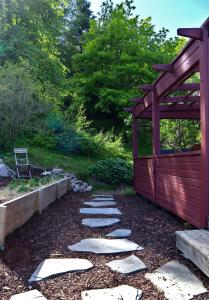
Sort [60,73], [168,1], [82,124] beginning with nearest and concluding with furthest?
[168,1]
[82,124]
[60,73]

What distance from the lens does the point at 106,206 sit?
6082mm

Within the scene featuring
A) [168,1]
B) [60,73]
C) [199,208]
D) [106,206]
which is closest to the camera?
[199,208]

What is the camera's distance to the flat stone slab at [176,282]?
2.24 meters

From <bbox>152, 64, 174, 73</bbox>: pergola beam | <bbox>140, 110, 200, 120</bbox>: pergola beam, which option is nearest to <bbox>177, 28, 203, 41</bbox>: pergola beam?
<bbox>152, 64, 174, 73</bbox>: pergola beam

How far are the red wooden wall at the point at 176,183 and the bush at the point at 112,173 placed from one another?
7.02 feet

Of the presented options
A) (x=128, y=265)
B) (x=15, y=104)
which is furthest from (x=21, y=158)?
(x=128, y=265)

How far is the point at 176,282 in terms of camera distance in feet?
7.98

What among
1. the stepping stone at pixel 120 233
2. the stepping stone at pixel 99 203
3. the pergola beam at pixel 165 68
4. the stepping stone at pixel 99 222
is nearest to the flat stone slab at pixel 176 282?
the stepping stone at pixel 120 233

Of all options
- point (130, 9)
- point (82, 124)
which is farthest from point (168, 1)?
point (130, 9)

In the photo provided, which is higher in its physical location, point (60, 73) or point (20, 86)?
point (60, 73)

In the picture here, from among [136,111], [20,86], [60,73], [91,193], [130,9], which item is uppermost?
[130,9]

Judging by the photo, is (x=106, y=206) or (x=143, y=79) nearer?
(x=106, y=206)

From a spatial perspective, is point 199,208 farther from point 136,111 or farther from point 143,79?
point 143,79

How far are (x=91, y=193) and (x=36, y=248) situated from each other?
4.80m
